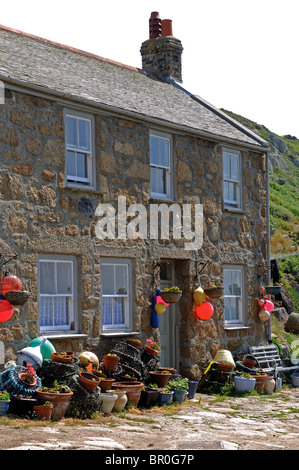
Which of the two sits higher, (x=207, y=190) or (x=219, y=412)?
(x=207, y=190)

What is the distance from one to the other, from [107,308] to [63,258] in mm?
1436

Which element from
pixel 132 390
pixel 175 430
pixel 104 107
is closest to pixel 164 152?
pixel 104 107

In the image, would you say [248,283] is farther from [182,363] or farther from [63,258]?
[63,258]

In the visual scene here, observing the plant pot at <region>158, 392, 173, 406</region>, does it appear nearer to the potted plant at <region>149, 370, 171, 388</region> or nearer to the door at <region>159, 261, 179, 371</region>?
the potted plant at <region>149, 370, 171, 388</region>

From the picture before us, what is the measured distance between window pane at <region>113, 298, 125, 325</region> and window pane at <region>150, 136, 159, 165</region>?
2.91 m

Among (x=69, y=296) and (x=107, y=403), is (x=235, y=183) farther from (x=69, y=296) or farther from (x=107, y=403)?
(x=107, y=403)

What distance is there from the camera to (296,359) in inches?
665

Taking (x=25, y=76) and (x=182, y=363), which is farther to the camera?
(x=182, y=363)

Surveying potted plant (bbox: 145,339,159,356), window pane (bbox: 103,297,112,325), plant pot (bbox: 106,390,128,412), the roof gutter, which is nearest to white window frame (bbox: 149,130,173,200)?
the roof gutter

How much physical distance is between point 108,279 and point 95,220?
118 centimetres

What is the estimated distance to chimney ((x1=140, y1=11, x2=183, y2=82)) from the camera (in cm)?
1952

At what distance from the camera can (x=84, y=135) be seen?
13172mm
